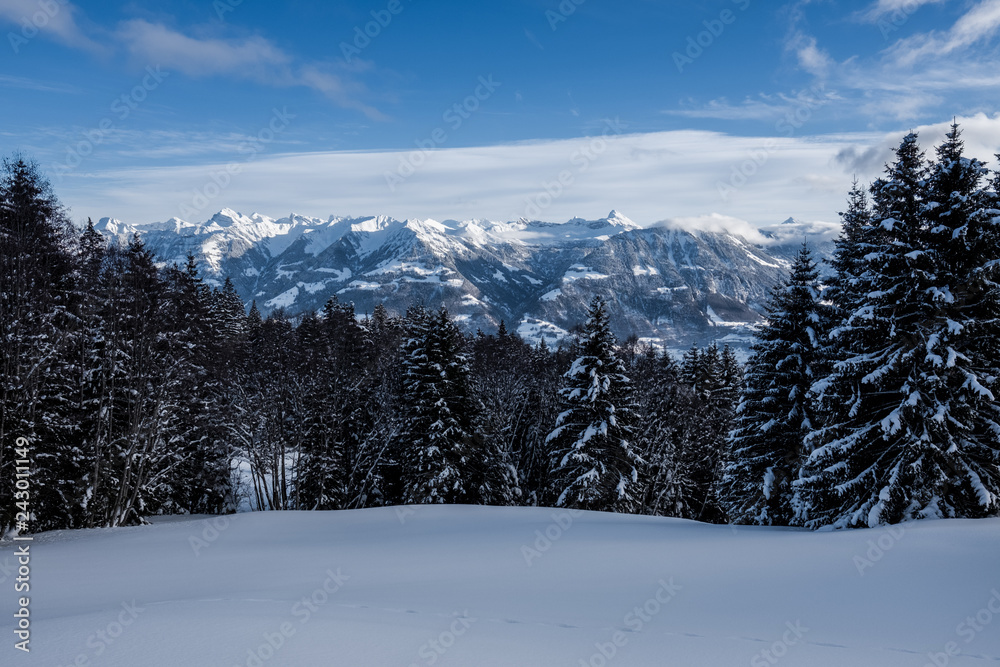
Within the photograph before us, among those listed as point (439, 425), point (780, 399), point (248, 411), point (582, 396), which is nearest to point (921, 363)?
point (780, 399)

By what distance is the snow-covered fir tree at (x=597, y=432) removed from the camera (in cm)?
2241

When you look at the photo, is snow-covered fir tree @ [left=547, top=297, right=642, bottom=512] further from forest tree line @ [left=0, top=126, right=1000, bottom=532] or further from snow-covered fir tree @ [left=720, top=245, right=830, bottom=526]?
snow-covered fir tree @ [left=720, top=245, right=830, bottom=526]

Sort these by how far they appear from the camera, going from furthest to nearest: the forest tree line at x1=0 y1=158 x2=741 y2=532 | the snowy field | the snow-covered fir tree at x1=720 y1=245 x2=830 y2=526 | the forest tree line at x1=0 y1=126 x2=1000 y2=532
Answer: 1. the snow-covered fir tree at x1=720 y1=245 x2=830 y2=526
2. the forest tree line at x1=0 y1=158 x2=741 y2=532
3. the forest tree line at x1=0 y1=126 x2=1000 y2=532
4. the snowy field

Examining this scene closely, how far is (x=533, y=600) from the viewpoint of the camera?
7.46 m

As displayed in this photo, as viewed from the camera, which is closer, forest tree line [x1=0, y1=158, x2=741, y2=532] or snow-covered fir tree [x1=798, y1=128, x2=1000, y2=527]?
snow-covered fir tree [x1=798, y1=128, x2=1000, y2=527]

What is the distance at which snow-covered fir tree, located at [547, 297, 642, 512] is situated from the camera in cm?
2241

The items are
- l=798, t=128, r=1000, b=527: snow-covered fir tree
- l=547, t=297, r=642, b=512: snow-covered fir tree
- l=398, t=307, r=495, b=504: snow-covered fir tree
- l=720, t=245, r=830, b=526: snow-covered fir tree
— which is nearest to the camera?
l=798, t=128, r=1000, b=527: snow-covered fir tree

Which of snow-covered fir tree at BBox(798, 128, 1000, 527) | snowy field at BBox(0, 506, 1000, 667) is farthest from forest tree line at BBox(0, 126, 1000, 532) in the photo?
snowy field at BBox(0, 506, 1000, 667)

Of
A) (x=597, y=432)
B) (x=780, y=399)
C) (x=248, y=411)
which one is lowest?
(x=597, y=432)

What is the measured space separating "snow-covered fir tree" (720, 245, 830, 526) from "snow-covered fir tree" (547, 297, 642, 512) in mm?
4563

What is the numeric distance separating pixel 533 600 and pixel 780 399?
14.4 meters

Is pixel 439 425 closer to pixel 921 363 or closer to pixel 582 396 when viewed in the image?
pixel 582 396

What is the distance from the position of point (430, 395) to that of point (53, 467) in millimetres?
12840

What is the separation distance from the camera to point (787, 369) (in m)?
18.5
